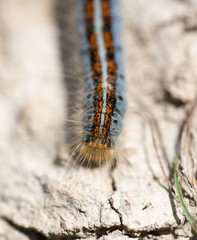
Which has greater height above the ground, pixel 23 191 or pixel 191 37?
pixel 191 37

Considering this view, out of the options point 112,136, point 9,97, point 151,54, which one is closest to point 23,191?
point 112,136

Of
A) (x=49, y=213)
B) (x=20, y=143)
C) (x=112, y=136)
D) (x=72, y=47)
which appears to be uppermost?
(x=72, y=47)

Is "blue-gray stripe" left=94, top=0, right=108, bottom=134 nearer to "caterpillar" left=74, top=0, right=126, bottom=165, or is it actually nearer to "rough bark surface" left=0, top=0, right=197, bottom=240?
"caterpillar" left=74, top=0, right=126, bottom=165

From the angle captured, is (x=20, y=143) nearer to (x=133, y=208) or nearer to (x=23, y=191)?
(x=23, y=191)

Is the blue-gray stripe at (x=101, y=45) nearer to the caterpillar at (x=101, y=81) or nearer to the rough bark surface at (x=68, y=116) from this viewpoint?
the caterpillar at (x=101, y=81)

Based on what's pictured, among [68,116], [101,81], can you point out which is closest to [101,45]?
[101,81]

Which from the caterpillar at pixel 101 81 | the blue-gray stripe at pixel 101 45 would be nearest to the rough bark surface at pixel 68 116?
the caterpillar at pixel 101 81

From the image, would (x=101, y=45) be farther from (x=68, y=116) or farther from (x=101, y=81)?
(x=68, y=116)
